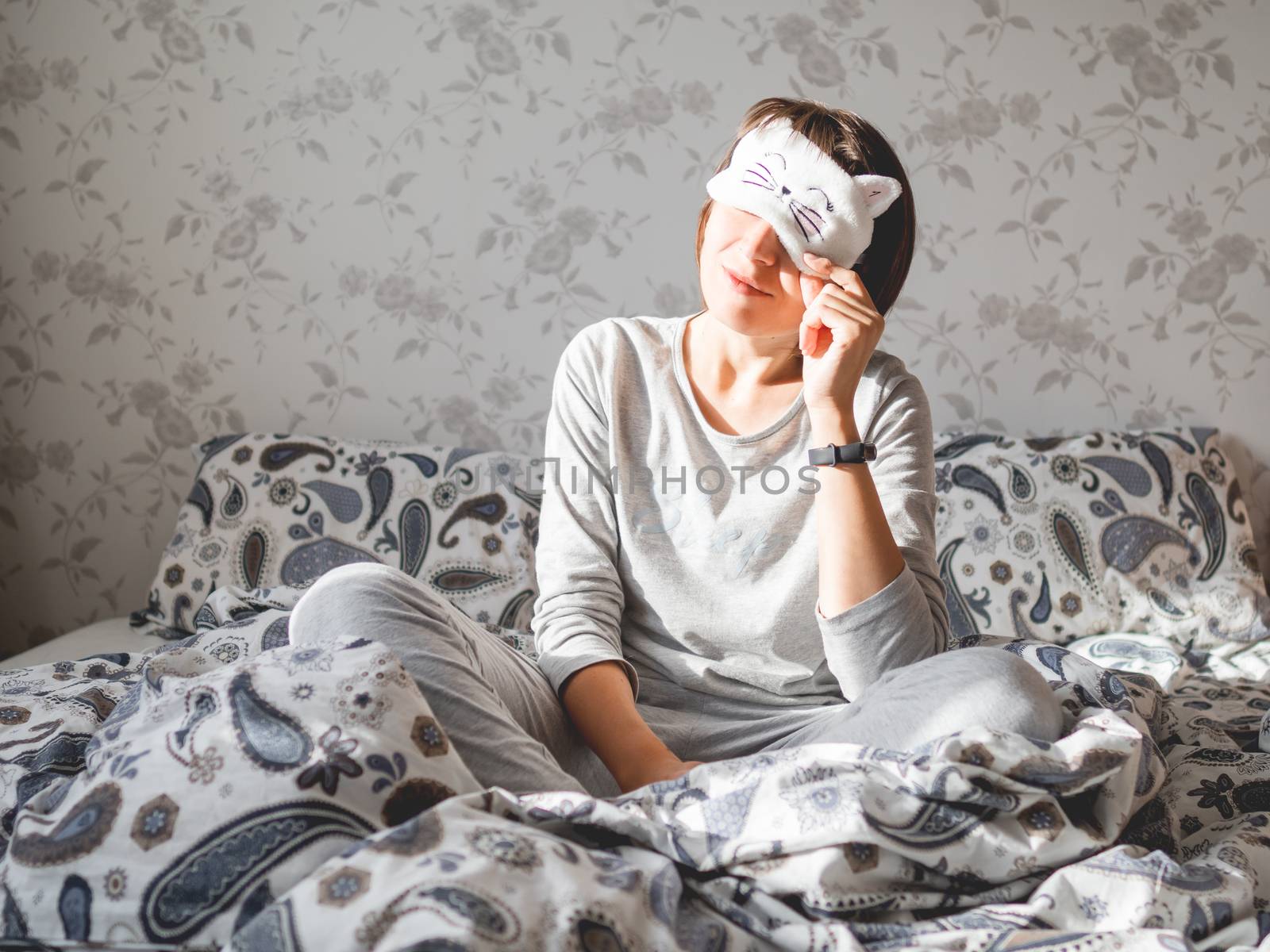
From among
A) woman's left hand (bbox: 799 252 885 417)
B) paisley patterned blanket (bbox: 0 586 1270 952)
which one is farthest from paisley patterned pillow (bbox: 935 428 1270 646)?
paisley patterned blanket (bbox: 0 586 1270 952)

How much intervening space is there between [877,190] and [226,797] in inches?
36.7

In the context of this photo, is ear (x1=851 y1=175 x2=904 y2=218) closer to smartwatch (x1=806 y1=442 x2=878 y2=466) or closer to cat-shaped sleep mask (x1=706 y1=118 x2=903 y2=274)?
cat-shaped sleep mask (x1=706 y1=118 x2=903 y2=274)

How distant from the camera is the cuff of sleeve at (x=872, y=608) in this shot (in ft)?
3.70

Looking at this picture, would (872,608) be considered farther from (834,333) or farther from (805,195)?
(805,195)

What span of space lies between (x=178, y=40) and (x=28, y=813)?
1905mm

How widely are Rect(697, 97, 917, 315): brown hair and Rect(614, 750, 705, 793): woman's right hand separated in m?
0.60

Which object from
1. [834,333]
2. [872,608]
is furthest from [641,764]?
[834,333]

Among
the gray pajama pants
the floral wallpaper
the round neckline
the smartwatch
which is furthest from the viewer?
the floral wallpaper

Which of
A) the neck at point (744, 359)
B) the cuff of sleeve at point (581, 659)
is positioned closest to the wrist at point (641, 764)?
the cuff of sleeve at point (581, 659)

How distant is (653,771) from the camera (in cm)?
108

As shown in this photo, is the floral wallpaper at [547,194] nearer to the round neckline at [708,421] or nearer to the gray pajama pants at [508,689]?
the round neckline at [708,421]

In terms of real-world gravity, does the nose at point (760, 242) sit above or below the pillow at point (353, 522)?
above

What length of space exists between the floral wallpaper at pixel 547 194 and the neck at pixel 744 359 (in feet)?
3.01

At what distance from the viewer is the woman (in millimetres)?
1140
